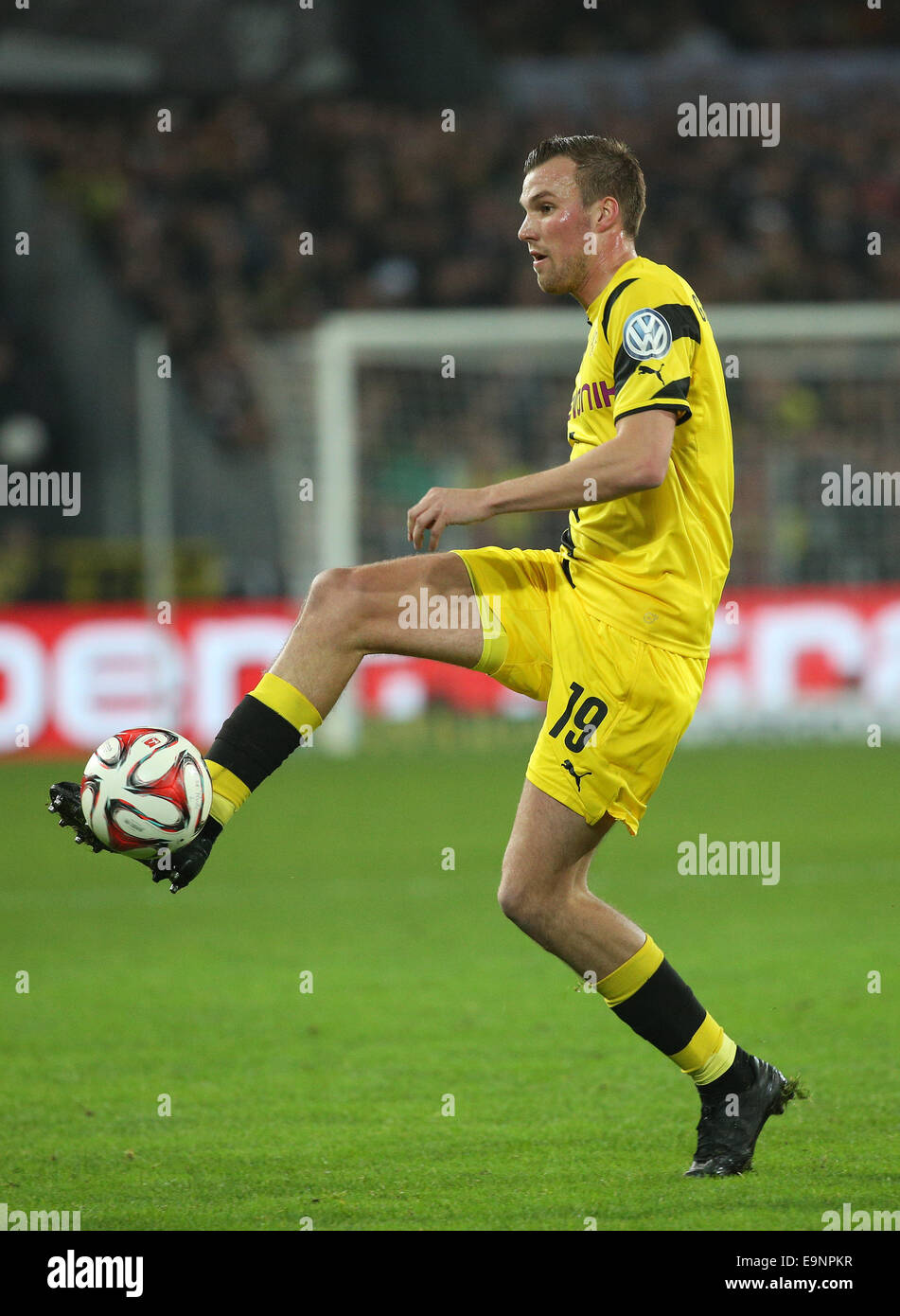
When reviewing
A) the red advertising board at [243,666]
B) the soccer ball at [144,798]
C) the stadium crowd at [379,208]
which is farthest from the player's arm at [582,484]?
the stadium crowd at [379,208]

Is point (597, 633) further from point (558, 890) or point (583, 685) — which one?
point (558, 890)

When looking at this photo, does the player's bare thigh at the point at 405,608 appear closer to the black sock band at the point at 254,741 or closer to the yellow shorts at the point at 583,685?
the yellow shorts at the point at 583,685

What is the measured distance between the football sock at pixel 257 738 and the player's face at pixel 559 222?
1.14m

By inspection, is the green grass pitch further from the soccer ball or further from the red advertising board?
the red advertising board

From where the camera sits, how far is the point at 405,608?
4.16m

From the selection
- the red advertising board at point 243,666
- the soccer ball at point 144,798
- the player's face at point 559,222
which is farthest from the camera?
the red advertising board at point 243,666

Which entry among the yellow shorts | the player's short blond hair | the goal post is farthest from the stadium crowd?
the yellow shorts

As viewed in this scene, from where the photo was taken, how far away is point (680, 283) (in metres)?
4.24

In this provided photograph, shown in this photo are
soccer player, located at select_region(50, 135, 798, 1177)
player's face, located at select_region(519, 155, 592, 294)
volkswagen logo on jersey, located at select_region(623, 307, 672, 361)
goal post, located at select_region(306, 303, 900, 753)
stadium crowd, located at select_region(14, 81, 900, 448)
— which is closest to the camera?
volkswagen logo on jersey, located at select_region(623, 307, 672, 361)

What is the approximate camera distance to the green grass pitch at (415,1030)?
4129 millimetres

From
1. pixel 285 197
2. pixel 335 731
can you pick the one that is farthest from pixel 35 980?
pixel 285 197

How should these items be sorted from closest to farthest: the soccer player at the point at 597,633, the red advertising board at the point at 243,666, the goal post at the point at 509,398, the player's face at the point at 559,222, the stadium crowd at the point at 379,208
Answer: the soccer player at the point at 597,633 → the player's face at the point at 559,222 → the red advertising board at the point at 243,666 → the goal post at the point at 509,398 → the stadium crowd at the point at 379,208

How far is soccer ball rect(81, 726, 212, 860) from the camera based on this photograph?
3926mm

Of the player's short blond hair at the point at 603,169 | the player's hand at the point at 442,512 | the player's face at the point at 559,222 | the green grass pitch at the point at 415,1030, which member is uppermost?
the player's short blond hair at the point at 603,169
